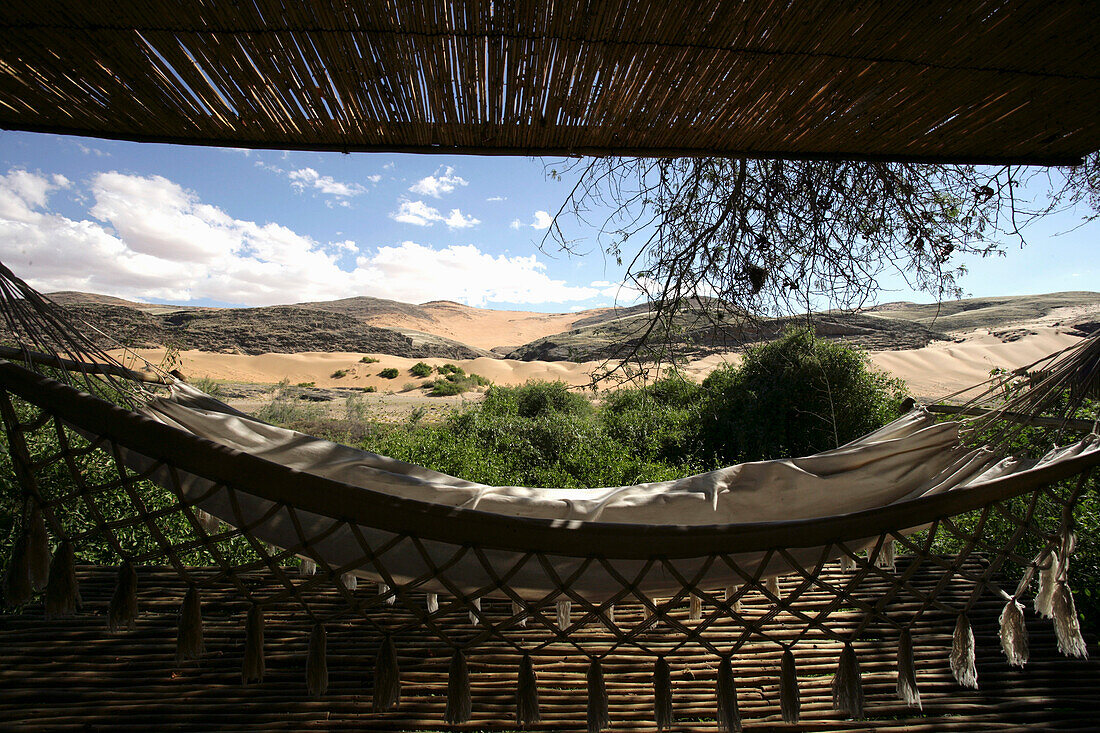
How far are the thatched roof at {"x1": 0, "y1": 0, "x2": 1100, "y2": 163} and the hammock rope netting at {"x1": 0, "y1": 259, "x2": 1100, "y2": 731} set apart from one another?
524 millimetres

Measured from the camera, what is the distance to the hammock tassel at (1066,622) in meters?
1.22

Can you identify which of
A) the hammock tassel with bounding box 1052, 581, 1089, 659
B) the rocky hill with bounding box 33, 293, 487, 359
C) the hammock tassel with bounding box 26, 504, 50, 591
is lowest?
the hammock tassel with bounding box 1052, 581, 1089, 659

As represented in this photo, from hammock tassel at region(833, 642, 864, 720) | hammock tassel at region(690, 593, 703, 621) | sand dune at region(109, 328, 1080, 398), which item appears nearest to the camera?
hammock tassel at region(833, 642, 864, 720)

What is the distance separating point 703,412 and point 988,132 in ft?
13.9

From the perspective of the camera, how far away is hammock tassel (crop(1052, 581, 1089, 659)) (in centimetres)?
122

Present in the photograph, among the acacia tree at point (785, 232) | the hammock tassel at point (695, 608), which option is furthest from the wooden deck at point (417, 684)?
the acacia tree at point (785, 232)

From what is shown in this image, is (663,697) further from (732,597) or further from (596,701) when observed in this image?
(732,597)

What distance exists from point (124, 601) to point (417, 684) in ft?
2.65

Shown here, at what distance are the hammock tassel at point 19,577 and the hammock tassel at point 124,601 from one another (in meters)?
0.14

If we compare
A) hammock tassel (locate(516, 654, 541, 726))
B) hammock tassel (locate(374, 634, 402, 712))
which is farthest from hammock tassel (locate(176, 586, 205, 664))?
hammock tassel (locate(516, 654, 541, 726))

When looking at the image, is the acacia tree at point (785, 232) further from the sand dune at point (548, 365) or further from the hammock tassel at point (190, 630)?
the sand dune at point (548, 365)

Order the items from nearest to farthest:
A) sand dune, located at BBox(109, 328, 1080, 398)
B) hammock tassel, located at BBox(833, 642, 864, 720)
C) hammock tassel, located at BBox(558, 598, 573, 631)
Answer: hammock tassel, located at BBox(833, 642, 864, 720) → hammock tassel, located at BBox(558, 598, 573, 631) → sand dune, located at BBox(109, 328, 1080, 398)

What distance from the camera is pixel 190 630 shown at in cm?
106

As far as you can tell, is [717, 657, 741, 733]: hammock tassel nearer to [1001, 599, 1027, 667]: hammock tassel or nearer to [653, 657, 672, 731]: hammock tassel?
[653, 657, 672, 731]: hammock tassel
